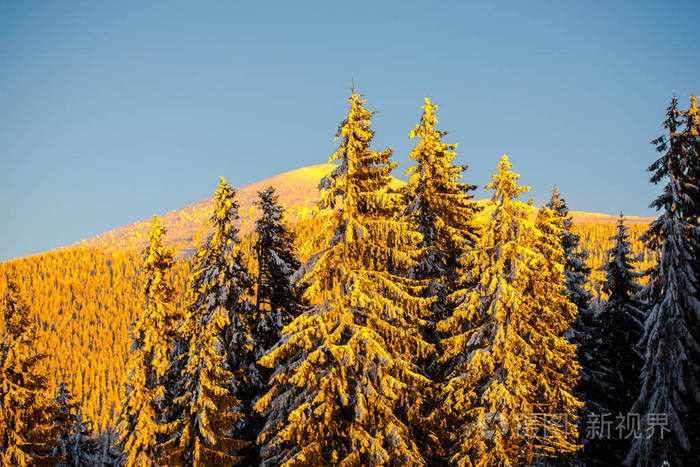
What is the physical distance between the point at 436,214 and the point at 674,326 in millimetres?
10459

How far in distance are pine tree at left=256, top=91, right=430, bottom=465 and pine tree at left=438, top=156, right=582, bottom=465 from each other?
2.59 m

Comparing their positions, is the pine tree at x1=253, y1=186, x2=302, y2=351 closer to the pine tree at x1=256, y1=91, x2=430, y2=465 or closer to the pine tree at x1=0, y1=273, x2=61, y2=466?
the pine tree at x1=256, y1=91, x2=430, y2=465

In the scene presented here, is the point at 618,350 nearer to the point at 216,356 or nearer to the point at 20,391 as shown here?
the point at 216,356

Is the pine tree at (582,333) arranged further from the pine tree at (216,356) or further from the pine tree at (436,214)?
the pine tree at (216,356)

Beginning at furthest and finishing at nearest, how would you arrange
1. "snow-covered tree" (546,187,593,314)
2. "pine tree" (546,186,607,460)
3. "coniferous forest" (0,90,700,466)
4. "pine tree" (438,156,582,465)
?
"snow-covered tree" (546,187,593,314) < "pine tree" (546,186,607,460) < "pine tree" (438,156,582,465) < "coniferous forest" (0,90,700,466)

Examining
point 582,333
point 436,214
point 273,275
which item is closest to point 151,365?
point 273,275

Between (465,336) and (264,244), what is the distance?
12218 mm

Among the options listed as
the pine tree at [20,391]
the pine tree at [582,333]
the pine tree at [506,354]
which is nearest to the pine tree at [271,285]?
the pine tree at [506,354]

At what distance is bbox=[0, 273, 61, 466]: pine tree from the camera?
23.4 metres

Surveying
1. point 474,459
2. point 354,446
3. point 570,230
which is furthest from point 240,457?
point 570,230

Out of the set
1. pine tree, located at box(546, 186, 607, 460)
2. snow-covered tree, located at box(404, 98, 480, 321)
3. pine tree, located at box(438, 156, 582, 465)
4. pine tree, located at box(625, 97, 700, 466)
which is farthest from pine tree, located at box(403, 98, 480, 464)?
pine tree, located at box(625, 97, 700, 466)

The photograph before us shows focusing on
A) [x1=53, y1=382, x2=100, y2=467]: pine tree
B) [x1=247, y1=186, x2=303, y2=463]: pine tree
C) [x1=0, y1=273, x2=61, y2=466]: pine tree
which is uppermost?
[x1=247, y1=186, x2=303, y2=463]: pine tree

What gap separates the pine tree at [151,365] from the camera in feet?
77.7

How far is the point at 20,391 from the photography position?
927 inches
